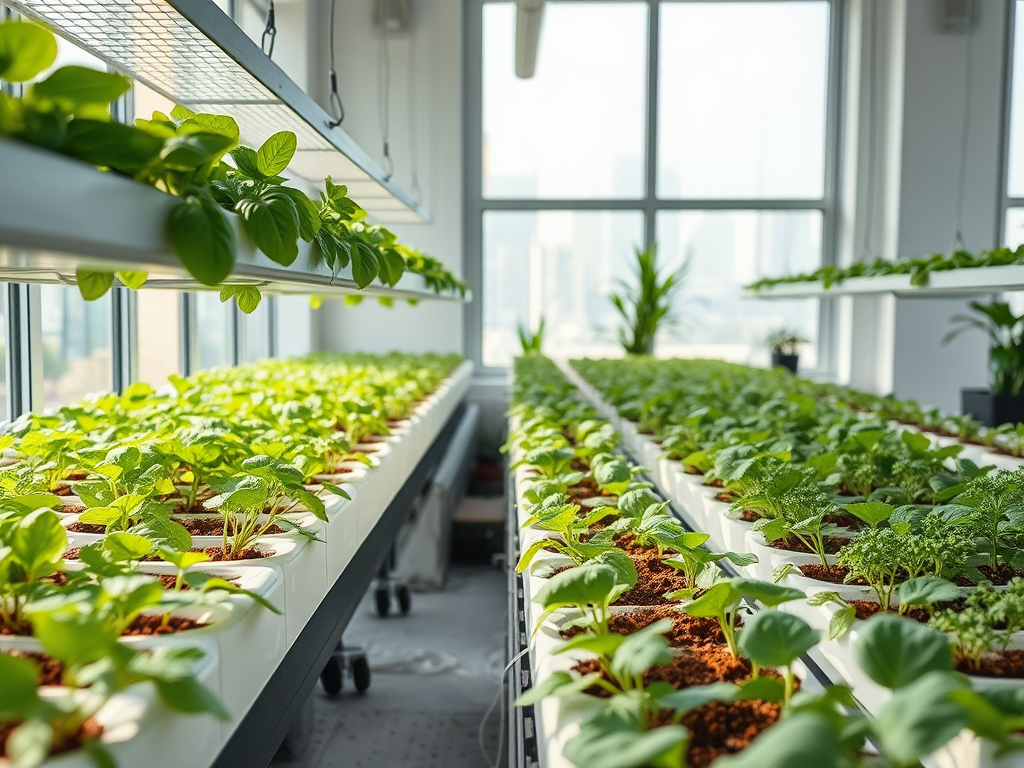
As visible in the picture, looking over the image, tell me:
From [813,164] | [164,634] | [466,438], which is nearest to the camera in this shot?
[164,634]

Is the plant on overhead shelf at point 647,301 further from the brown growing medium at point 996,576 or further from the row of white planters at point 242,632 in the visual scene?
the brown growing medium at point 996,576

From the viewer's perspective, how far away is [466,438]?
5.85 m

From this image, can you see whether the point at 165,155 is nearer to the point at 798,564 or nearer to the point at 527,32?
the point at 798,564

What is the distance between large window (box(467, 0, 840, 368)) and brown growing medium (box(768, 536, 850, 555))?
6498 millimetres

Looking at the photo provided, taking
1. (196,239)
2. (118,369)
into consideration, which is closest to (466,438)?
(118,369)

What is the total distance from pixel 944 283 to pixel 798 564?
164cm

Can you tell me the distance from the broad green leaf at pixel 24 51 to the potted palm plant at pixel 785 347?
22.5ft

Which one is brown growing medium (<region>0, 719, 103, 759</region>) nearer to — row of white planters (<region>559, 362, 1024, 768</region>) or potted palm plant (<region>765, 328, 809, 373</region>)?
row of white planters (<region>559, 362, 1024, 768</region>)

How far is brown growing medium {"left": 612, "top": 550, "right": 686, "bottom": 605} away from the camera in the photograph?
1.45 m

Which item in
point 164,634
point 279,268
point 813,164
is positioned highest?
point 813,164

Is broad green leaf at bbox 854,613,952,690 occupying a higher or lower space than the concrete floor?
higher

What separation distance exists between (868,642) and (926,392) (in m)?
7.12

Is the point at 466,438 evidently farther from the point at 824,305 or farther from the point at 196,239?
the point at 196,239

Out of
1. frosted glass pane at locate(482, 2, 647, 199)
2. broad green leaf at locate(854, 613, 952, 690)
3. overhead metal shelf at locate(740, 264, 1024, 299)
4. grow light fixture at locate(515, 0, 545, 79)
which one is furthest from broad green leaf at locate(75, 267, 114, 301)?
frosted glass pane at locate(482, 2, 647, 199)
